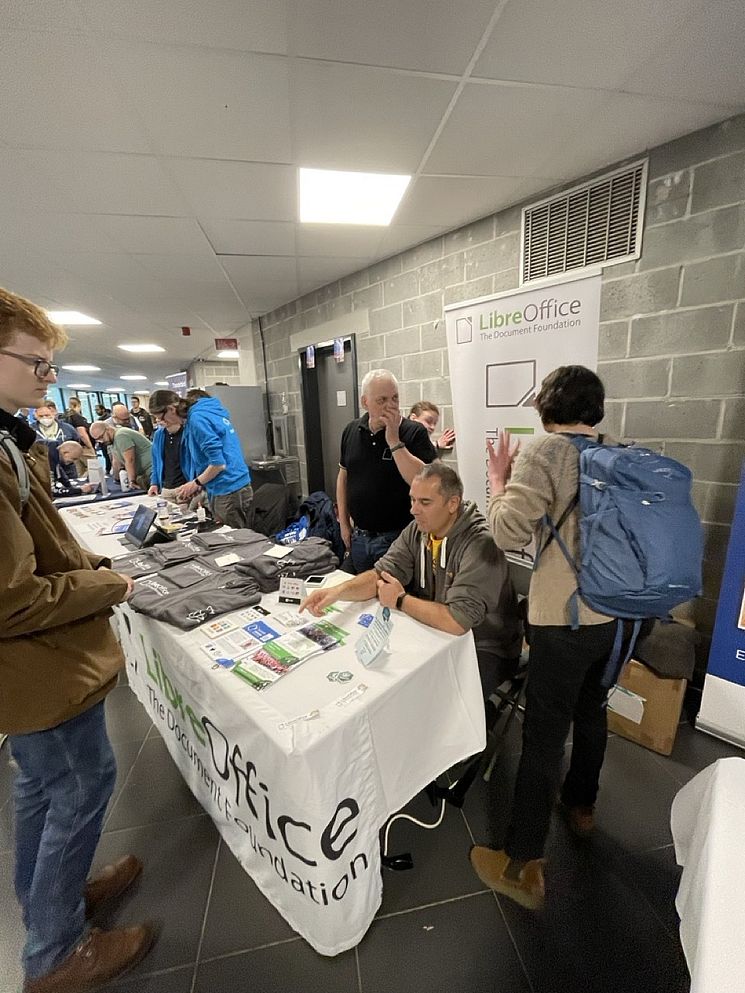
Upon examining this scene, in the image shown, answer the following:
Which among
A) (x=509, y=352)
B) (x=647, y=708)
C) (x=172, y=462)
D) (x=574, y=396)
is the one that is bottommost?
(x=647, y=708)

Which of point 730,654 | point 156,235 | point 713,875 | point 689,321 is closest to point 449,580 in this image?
point 713,875

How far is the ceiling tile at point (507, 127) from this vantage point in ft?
4.56

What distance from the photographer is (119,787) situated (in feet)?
5.43

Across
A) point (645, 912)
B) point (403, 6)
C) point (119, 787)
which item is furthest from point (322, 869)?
point (403, 6)

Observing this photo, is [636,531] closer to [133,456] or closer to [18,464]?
[18,464]

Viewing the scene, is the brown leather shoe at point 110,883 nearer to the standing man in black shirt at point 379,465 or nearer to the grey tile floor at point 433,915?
the grey tile floor at point 433,915

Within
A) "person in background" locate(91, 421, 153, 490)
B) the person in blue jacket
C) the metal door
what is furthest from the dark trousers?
"person in background" locate(91, 421, 153, 490)

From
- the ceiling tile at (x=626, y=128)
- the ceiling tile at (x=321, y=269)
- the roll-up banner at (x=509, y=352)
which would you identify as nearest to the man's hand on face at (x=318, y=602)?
the roll-up banner at (x=509, y=352)

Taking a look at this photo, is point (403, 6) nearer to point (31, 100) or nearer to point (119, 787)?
point (31, 100)

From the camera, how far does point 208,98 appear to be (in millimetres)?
1364

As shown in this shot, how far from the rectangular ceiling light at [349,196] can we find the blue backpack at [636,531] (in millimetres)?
1761

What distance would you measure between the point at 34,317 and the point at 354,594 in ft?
3.73

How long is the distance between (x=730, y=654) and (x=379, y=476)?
5.66ft

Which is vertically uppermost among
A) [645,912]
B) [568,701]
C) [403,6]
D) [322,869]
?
[403,6]
